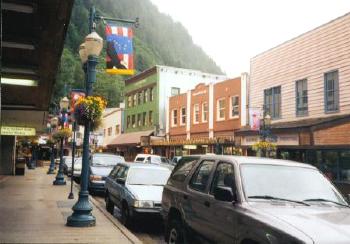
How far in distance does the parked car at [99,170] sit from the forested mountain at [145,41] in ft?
191

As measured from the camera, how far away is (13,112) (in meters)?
23.3

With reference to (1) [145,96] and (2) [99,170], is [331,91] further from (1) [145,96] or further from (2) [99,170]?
(1) [145,96]

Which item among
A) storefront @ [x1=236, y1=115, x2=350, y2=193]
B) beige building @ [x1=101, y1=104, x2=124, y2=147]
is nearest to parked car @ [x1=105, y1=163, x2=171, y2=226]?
storefront @ [x1=236, y1=115, x2=350, y2=193]

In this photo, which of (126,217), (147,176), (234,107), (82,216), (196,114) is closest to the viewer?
(82,216)

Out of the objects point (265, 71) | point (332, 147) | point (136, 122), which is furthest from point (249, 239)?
point (136, 122)

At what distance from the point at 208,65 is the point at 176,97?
3660 inches

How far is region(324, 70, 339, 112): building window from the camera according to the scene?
2289 centimetres

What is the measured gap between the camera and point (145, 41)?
127m

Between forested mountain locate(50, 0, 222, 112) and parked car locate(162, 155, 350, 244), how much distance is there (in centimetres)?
7330

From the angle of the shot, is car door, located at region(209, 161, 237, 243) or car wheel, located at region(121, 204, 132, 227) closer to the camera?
car door, located at region(209, 161, 237, 243)

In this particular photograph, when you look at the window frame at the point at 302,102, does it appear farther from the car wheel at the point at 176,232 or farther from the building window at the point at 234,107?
the car wheel at the point at 176,232

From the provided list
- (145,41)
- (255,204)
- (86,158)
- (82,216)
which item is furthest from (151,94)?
(145,41)

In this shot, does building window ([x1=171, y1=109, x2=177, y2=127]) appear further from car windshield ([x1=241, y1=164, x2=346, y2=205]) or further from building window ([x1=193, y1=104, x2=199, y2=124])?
car windshield ([x1=241, y1=164, x2=346, y2=205])

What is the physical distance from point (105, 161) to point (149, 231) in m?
→ 10.9
